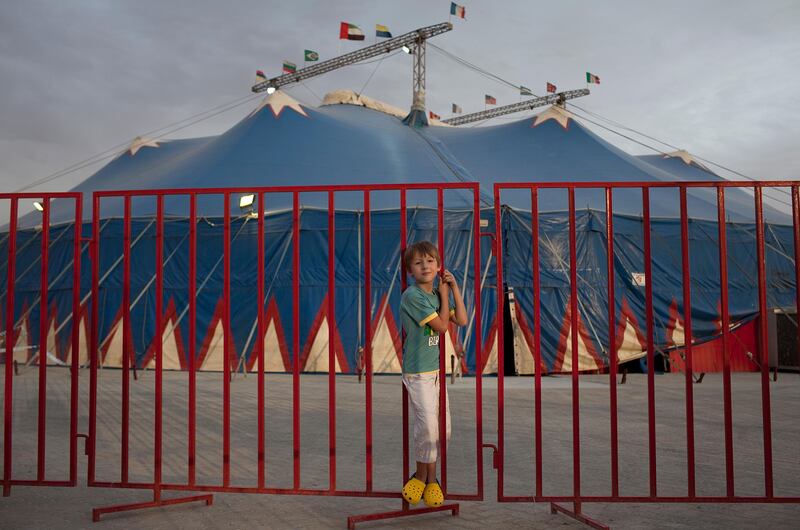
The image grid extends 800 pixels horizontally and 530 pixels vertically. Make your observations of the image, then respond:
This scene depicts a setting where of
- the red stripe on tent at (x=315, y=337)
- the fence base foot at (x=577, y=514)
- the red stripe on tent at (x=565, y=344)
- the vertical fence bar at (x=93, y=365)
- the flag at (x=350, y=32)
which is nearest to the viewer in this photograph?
the fence base foot at (x=577, y=514)

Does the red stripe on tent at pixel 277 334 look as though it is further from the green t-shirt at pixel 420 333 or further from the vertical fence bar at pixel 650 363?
the vertical fence bar at pixel 650 363

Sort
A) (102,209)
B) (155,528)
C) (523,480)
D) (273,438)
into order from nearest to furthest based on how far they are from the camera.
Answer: (155,528)
(523,480)
(273,438)
(102,209)

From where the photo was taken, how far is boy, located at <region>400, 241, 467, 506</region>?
9.84ft

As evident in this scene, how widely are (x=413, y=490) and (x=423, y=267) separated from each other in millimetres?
1017

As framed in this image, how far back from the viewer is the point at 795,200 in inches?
133

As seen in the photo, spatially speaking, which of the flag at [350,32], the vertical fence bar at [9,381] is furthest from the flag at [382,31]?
the vertical fence bar at [9,381]

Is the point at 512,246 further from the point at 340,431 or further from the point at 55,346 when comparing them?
the point at 55,346

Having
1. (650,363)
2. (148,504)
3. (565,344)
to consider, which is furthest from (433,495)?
(565,344)

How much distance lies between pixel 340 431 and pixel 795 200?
3659 millimetres

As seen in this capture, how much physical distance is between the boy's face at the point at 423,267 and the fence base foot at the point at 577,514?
127 cm

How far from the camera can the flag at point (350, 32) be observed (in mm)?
16391

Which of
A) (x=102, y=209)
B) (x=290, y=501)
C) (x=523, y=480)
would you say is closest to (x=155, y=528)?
(x=290, y=501)

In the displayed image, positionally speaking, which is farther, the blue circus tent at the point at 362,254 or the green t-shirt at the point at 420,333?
the blue circus tent at the point at 362,254

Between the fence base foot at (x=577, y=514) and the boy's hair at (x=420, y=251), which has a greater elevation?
the boy's hair at (x=420, y=251)
